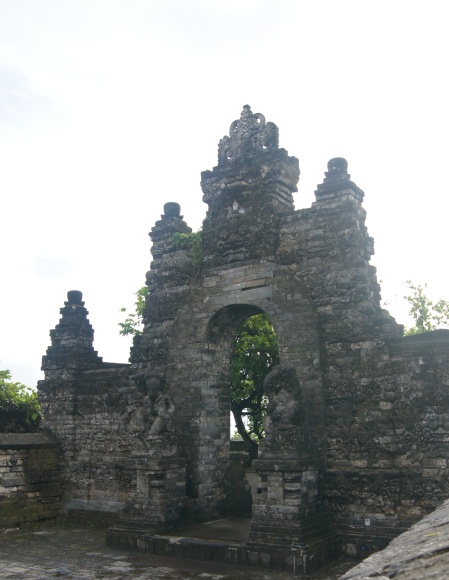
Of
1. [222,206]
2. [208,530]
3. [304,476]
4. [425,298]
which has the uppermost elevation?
[425,298]

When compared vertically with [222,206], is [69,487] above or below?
below

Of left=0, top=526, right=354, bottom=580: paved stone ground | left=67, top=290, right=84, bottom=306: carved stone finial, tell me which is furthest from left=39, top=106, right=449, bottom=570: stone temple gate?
left=67, top=290, right=84, bottom=306: carved stone finial

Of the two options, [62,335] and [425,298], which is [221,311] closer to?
[62,335]

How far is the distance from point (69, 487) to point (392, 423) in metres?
7.91

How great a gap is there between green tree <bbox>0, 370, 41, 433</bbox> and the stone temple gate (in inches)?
83.1

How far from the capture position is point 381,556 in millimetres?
2564

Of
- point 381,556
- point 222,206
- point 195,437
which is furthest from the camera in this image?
point 222,206

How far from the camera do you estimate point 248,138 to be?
12125 mm

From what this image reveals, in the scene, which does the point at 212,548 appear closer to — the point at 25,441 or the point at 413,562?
the point at 25,441

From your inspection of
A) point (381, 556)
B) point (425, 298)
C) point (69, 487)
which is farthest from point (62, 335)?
point (425, 298)

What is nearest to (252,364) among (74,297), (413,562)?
(74,297)

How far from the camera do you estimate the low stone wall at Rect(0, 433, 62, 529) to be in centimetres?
1254

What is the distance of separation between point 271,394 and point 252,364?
31.2ft

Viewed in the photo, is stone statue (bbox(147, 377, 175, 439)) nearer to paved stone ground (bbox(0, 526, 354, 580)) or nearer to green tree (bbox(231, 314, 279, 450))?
paved stone ground (bbox(0, 526, 354, 580))
